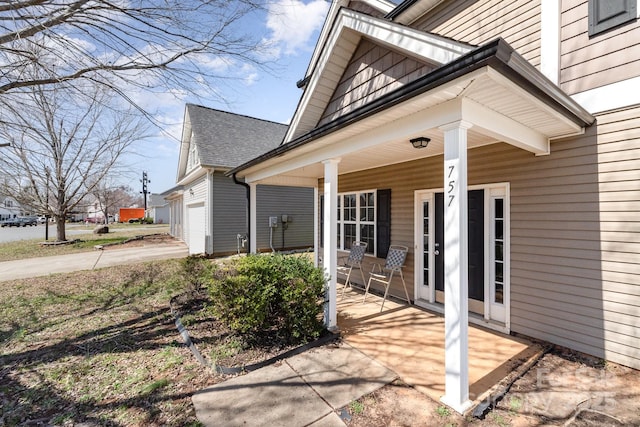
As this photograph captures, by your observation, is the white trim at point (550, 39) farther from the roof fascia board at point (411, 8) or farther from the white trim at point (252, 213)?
the white trim at point (252, 213)

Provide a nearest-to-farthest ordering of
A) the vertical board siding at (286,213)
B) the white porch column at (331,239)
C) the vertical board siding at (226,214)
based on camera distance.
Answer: the white porch column at (331,239)
the vertical board siding at (226,214)
the vertical board siding at (286,213)

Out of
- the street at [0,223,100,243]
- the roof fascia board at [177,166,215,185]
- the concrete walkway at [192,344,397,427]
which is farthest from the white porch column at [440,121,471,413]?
the street at [0,223,100,243]

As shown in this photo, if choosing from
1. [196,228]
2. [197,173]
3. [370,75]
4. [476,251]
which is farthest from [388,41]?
[196,228]

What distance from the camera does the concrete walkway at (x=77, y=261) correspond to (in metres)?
8.55

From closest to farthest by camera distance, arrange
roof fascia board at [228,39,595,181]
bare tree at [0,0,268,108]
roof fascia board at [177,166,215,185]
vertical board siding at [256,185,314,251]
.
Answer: roof fascia board at [228,39,595,181]
bare tree at [0,0,268,108]
roof fascia board at [177,166,215,185]
vertical board siding at [256,185,314,251]

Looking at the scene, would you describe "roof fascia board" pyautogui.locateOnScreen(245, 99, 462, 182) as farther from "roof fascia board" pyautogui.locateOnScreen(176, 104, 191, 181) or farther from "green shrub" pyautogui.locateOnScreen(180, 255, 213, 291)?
"roof fascia board" pyautogui.locateOnScreen(176, 104, 191, 181)

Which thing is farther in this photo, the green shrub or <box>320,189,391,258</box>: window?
<box>320,189,391,258</box>: window

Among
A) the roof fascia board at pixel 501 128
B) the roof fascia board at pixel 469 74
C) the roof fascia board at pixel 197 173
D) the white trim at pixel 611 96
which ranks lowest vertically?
the roof fascia board at pixel 501 128

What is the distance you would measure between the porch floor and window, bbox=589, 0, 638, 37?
12.6ft

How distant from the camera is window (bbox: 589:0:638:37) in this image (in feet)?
10.0

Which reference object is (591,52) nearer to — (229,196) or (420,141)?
(420,141)

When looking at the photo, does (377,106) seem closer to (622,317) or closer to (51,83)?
(622,317)

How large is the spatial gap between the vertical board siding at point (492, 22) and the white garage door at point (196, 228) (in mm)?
10220

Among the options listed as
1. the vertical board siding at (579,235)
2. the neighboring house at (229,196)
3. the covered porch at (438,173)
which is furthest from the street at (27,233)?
the vertical board siding at (579,235)
